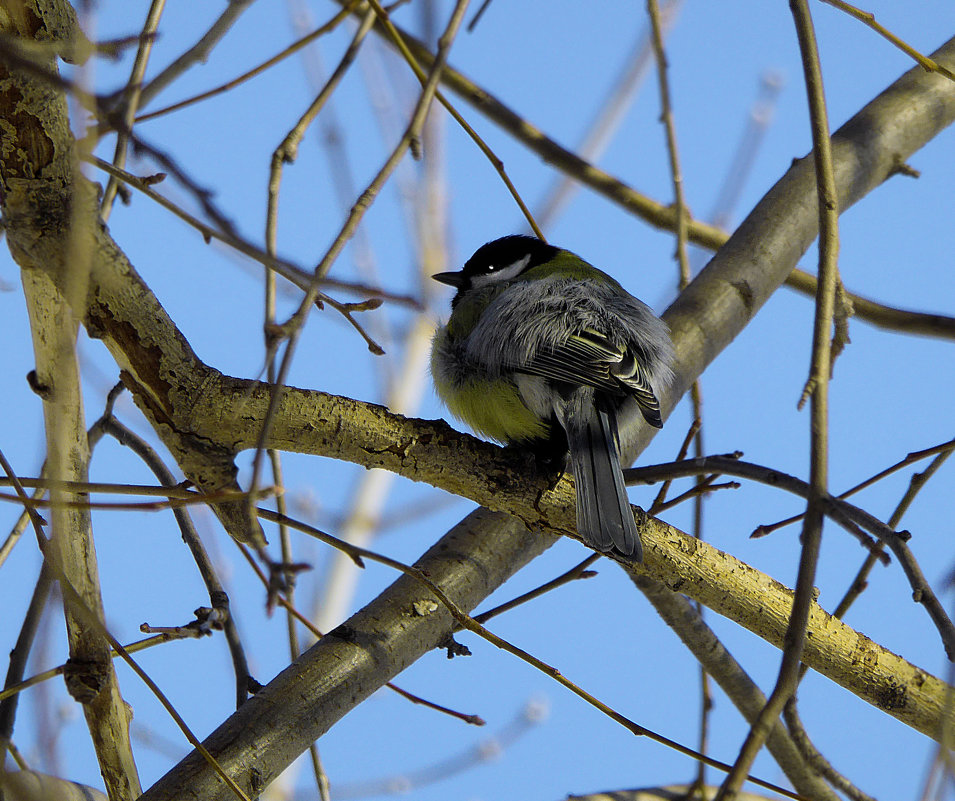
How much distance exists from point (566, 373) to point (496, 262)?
123cm

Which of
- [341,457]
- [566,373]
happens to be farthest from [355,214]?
[566,373]

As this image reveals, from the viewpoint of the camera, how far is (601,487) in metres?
2.02

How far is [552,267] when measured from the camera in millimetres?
3160

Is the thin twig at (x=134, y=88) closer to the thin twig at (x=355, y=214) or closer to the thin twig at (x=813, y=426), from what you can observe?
the thin twig at (x=355, y=214)

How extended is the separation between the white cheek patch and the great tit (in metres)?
0.45

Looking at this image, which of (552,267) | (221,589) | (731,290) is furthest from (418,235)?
(221,589)

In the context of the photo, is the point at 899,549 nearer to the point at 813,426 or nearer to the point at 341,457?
the point at 813,426

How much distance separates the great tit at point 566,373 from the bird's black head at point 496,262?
1.67 ft

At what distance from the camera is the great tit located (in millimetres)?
2084

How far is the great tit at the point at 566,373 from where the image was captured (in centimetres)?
208

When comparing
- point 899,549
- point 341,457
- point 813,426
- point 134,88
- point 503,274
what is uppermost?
point 503,274

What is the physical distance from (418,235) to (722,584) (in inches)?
163

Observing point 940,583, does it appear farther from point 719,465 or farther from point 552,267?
point 552,267

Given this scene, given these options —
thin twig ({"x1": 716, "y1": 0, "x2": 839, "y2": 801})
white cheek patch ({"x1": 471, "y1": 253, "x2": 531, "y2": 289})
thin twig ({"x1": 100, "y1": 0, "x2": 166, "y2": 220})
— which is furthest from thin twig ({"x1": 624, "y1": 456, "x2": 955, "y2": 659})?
white cheek patch ({"x1": 471, "y1": 253, "x2": 531, "y2": 289})
